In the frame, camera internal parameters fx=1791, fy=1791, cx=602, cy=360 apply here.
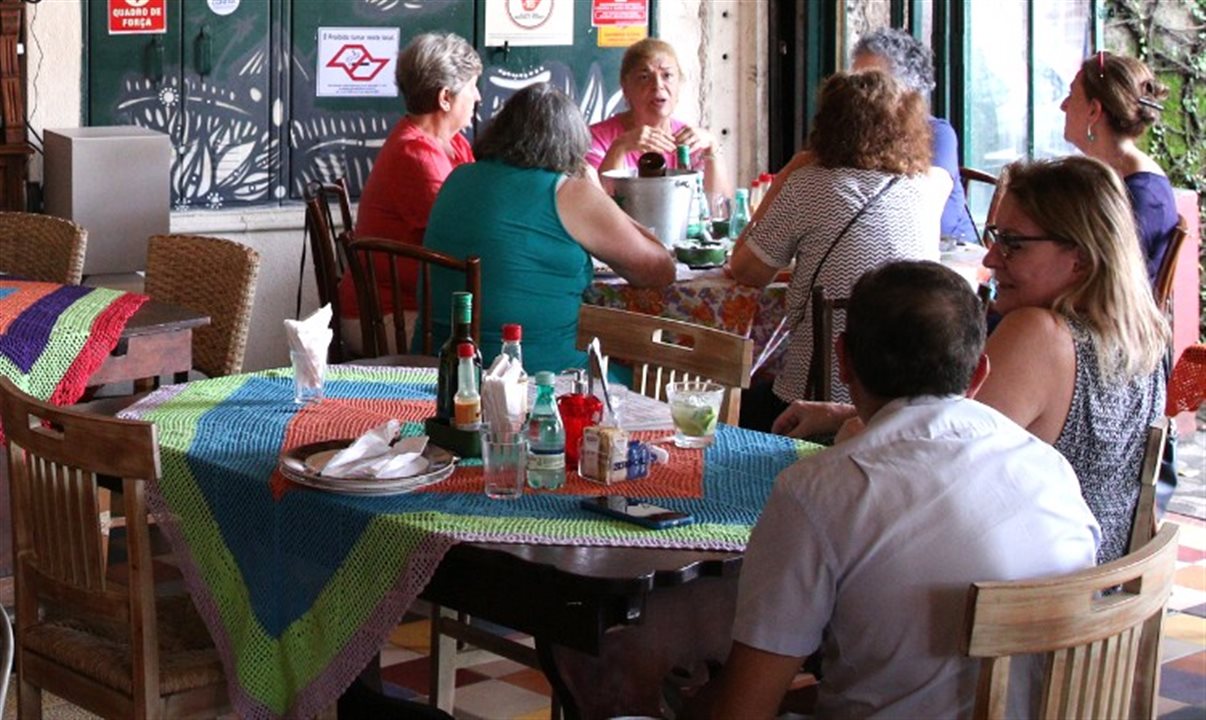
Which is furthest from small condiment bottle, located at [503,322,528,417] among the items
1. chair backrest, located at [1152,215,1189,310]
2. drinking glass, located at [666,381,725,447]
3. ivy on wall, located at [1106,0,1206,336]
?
ivy on wall, located at [1106,0,1206,336]

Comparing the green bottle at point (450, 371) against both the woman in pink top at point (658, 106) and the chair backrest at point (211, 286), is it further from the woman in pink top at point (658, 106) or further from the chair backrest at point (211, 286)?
the woman in pink top at point (658, 106)

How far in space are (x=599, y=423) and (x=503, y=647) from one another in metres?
0.57

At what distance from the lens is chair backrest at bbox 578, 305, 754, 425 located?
12.3 feet

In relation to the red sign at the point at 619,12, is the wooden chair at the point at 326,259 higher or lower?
lower

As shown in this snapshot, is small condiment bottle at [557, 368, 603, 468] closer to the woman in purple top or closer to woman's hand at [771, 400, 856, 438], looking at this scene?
woman's hand at [771, 400, 856, 438]

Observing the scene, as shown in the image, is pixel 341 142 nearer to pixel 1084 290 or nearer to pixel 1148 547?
pixel 1084 290

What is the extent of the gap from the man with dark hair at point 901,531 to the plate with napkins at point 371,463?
33.2 inches

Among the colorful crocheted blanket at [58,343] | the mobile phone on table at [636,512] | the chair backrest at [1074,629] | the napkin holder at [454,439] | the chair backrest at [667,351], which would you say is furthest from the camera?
the colorful crocheted blanket at [58,343]

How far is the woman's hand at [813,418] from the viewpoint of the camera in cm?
335

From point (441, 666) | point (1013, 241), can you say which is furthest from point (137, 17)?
point (1013, 241)

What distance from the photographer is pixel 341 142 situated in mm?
6824

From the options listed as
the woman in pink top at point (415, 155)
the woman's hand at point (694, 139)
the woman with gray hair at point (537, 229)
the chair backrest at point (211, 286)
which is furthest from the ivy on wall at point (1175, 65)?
the chair backrest at point (211, 286)

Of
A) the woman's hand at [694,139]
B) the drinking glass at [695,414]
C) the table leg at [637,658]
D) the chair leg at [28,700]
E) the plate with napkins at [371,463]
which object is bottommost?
the chair leg at [28,700]

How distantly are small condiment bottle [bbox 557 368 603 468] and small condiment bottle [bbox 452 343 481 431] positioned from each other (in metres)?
0.15
